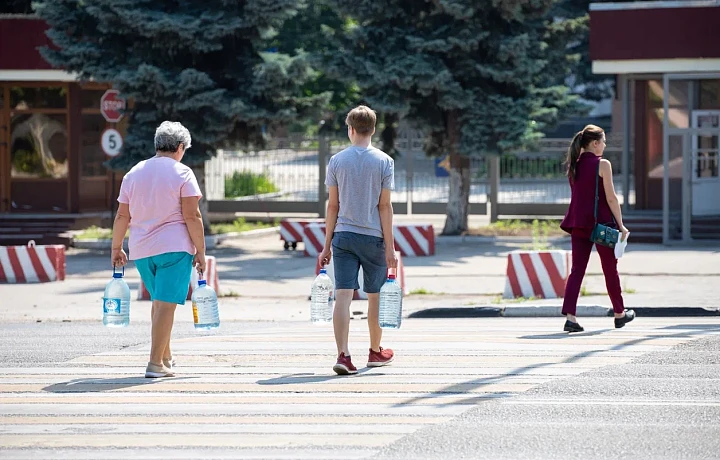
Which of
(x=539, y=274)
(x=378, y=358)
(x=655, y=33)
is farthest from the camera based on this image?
(x=655, y=33)

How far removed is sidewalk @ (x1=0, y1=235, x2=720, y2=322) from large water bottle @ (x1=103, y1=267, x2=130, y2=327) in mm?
4815

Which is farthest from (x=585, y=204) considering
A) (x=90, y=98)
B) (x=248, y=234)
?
(x=90, y=98)

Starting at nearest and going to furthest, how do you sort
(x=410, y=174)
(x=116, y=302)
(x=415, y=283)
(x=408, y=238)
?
(x=116, y=302) → (x=415, y=283) → (x=408, y=238) → (x=410, y=174)

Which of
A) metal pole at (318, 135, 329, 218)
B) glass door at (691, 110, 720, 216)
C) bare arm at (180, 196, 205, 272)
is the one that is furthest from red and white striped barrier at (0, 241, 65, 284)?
glass door at (691, 110, 720, 216)

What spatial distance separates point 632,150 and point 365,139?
21.5 meters

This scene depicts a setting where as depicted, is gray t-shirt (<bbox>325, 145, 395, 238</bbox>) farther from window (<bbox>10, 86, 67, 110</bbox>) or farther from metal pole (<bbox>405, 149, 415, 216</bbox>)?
metal pole (<bbox>405, 149, 415, 216</bbox>)

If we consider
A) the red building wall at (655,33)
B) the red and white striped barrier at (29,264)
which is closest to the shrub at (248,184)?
the red building wall at (655,33)

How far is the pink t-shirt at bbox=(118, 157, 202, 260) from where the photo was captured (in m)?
8.95

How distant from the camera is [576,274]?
37.4 ft

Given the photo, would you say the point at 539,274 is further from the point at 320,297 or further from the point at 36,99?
the point at 36,99

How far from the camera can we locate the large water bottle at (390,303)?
9.20 m

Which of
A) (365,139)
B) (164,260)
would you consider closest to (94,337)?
(164,260)

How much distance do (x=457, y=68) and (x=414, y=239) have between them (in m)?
4.38

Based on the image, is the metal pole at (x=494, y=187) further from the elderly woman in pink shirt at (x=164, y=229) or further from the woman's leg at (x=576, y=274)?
the elderly woman in pink shirt at (x=164, y=229)
